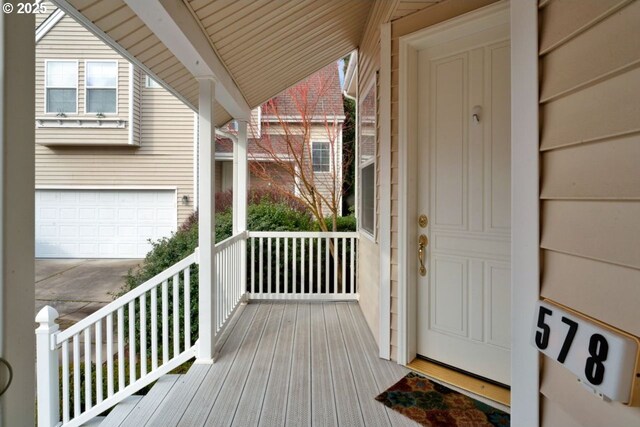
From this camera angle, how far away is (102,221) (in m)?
7.85

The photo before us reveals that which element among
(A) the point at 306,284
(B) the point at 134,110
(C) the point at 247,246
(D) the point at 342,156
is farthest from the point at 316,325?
(B) the point at 134,110

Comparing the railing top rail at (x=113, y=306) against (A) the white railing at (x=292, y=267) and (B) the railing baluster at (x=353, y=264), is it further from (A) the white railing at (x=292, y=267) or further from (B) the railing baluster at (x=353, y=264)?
(B) the railing baluster at (x=353, y=264)

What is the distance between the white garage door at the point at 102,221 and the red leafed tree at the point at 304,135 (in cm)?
283

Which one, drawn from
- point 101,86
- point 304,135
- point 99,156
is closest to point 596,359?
point 304,135

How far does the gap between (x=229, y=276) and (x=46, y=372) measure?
1.57 meters

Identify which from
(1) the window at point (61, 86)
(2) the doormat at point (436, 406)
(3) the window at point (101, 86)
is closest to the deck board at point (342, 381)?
(2) the doormat at point (436, 406)

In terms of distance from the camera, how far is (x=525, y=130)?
3.29ft

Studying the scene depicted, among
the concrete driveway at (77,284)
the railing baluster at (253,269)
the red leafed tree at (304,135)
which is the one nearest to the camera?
the railing baluster at (253,269)

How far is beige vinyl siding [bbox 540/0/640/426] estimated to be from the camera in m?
0.69

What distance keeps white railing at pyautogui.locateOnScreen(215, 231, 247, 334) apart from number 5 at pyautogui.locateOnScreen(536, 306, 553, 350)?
2.51 m

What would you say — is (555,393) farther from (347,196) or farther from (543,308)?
(347,196)

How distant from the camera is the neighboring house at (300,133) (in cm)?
664

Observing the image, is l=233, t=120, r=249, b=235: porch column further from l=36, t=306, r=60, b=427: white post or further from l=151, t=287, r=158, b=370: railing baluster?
l=36, t=306, r=60, b=427: white post

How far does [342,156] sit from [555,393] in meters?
6.24
